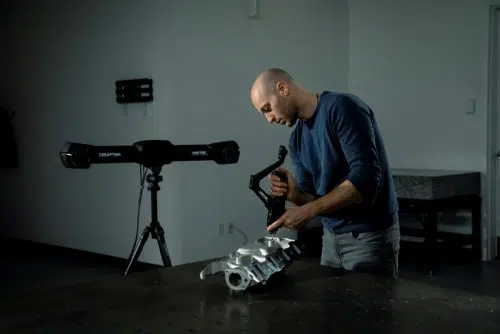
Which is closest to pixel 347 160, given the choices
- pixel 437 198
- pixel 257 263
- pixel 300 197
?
pixel 300 197

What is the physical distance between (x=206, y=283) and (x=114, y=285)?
0.77ft

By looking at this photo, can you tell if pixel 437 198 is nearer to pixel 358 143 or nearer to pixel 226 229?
pixel 226 229

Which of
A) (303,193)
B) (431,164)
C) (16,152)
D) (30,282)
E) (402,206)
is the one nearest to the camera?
(303,193)

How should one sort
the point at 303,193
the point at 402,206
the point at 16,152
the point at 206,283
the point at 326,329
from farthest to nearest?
1. the point at 16,152
2. the point at 402,206
3. the point at 303,193
4. the point at 206,283
5. the point at 326,329

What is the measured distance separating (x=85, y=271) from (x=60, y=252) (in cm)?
99

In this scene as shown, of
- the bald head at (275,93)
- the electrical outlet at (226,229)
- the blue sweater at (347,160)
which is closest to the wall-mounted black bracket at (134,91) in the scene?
the electrical outlet at (226,229)

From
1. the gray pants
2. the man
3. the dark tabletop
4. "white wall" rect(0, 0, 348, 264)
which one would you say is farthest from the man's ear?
"white wall" rect(0, 0, 348, 264)

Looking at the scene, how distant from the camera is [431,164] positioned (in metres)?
5.99

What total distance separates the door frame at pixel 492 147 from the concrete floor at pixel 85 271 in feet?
0.73

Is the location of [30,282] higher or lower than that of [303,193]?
lower

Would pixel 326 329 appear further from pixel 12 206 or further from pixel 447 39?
pixel 12 206

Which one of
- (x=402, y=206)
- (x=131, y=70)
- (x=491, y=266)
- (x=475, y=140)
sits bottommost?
(x=491, y=266)

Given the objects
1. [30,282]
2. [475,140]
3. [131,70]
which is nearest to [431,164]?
[475,140]

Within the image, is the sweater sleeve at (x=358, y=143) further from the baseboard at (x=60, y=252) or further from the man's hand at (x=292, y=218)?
the baseboard at (x=60, y=252)
